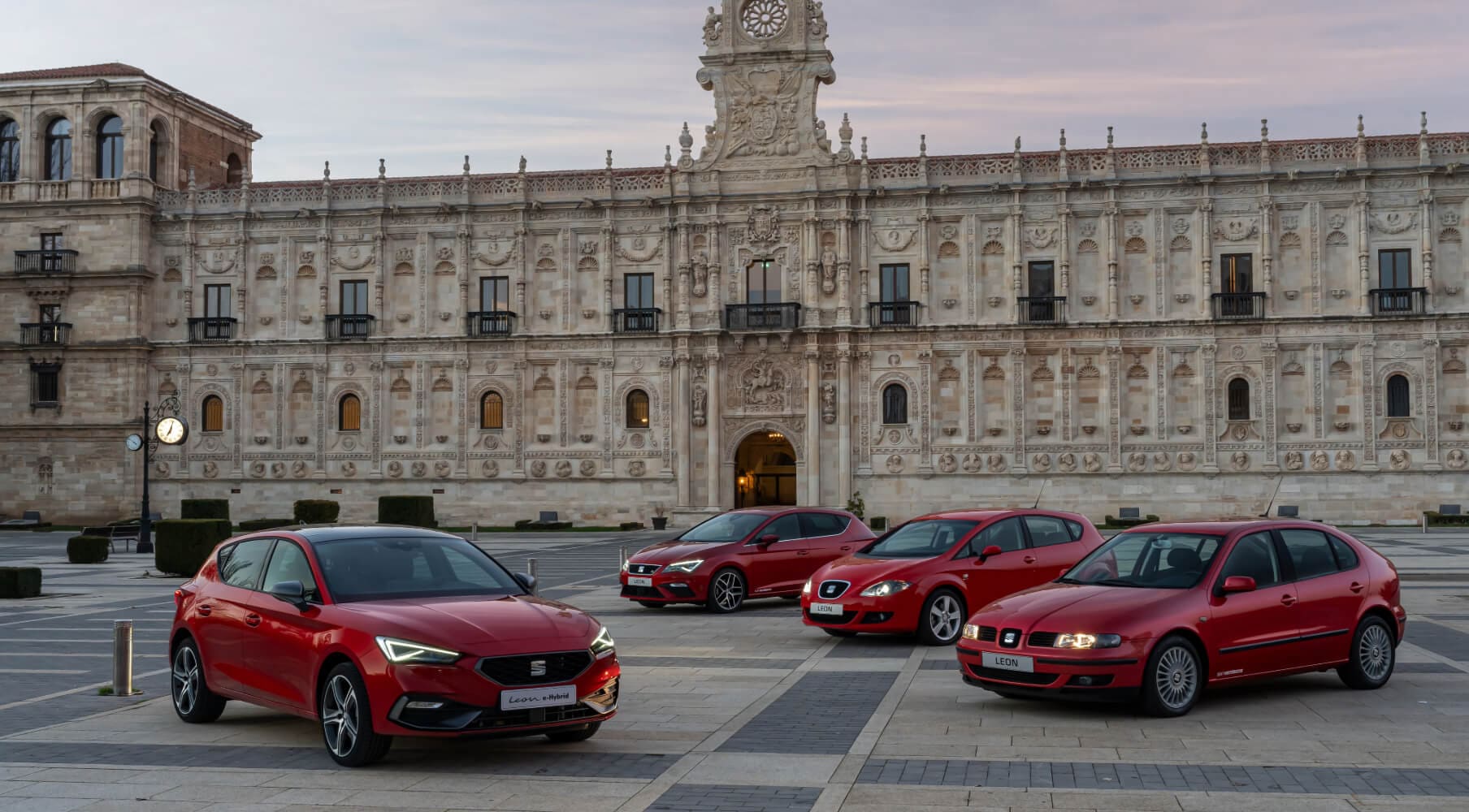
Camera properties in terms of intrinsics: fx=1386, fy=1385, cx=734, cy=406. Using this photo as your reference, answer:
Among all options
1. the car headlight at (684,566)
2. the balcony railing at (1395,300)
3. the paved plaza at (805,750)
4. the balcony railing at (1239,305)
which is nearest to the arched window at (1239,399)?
the balcony railing at (1239,305)

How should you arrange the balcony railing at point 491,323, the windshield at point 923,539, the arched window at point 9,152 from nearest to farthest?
the windshield at point 923,539
the balcony railing at point 491,323
the arched window at point 9,152

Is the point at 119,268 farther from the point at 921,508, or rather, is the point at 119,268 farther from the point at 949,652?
the point at 949,652

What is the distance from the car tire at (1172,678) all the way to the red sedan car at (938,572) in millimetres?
5356

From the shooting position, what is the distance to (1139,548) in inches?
542

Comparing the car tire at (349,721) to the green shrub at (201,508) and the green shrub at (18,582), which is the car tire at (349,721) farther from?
the green shrub at (201,508)

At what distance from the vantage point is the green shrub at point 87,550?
117 ft

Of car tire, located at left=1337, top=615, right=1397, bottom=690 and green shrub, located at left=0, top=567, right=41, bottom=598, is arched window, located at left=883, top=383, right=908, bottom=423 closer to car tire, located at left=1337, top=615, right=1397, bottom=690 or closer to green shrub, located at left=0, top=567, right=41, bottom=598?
green shrub, located at left=0, top=567, right=41, bottom=598

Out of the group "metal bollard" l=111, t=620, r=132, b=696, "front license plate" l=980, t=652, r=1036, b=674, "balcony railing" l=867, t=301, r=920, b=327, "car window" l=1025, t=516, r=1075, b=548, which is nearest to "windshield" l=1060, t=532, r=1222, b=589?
"front license plate" l=980, t=652, r=1036, b=674

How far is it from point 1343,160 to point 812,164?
19792mm

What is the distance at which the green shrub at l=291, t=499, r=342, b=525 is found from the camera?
47.4 meters

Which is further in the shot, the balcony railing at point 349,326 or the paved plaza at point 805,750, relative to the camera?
the balcony railing at point 349,326

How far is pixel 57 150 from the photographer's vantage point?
59.7 meters

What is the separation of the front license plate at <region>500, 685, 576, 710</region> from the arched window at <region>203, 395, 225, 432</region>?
51.9 metres

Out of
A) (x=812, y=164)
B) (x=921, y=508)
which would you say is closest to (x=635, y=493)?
(x=921, y=508)
